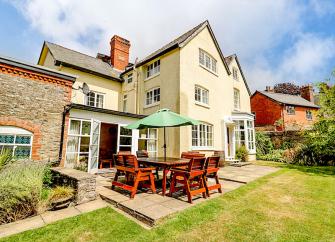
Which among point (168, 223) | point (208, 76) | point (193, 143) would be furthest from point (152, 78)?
point (168, 223)

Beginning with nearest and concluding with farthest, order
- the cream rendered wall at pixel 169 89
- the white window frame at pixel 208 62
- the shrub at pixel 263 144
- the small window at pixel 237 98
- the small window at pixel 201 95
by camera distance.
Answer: the cream rendered wall at pixel 169 89
the small window at pixel 201 95
the white window frame at pixel 208 62
the shrub at pixel 263 144
the small window at pixel 237 98

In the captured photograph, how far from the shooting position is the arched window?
7055mm

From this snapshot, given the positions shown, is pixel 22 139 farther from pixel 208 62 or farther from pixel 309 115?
pixel 309 115

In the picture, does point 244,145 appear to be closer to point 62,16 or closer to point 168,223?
point 168,223

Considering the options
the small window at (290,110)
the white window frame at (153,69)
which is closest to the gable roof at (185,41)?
the white window frame at (153,69)

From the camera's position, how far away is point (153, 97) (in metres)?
14.8

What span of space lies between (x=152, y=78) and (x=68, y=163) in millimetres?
8658

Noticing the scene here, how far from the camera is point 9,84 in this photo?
23.7 feet

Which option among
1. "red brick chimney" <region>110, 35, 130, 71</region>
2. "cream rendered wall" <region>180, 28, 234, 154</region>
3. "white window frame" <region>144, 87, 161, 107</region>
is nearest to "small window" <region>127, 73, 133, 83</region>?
"white window frame" <region>144, 87, 161, 107</region>

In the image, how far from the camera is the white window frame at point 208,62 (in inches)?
590

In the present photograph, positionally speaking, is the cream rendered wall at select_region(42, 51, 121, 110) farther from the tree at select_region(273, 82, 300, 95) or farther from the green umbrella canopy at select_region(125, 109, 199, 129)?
the tree at select_region(273, 82, 300, 95)

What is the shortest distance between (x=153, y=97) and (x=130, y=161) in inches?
368

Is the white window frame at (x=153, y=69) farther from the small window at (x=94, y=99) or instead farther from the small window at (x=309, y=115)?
the small window at (x=309, y=115)

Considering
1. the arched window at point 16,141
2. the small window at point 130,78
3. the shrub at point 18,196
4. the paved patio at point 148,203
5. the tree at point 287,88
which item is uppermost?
the tree at point 287,88
